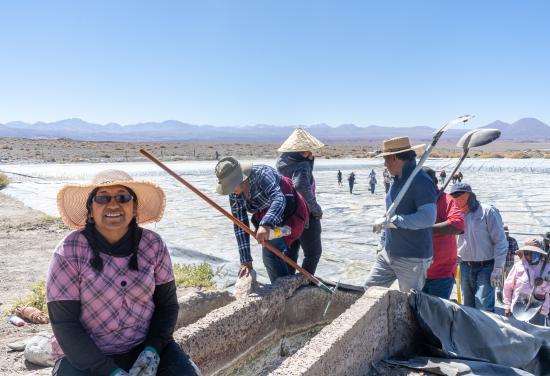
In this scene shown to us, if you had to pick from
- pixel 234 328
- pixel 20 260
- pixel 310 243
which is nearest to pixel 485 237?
pixel 310 243

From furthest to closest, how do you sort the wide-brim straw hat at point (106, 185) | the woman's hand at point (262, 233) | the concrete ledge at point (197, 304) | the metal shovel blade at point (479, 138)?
the metal shovel blade at point (479, 138) → the concrete ledge at point (197, 304) → the woman's hand at point (262, 233) → the wide-brim straw hat at point (106, 185)

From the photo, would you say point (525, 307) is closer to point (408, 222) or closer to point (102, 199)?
point (408, 222)

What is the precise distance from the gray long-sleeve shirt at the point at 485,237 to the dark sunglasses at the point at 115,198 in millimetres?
3243

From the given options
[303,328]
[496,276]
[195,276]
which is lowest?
[195,276]

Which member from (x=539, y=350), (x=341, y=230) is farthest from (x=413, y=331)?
(x=341, y=230)

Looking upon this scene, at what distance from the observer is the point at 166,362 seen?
2316 mm

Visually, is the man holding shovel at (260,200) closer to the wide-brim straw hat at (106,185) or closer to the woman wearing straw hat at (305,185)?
the woman wearing straw hat at (305,185)

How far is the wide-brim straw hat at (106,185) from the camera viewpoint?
2.28 metres

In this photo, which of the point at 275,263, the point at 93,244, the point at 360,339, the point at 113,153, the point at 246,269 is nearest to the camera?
the point at 93,244

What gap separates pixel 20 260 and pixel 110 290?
254 inches

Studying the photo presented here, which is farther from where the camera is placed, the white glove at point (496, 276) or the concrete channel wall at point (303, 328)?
the white glove at point (496, 276)

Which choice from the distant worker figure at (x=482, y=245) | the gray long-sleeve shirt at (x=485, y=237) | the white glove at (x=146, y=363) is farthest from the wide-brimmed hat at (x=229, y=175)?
the gray long-sleeve shirt at (x=485, y=237)

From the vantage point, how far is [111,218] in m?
2.22

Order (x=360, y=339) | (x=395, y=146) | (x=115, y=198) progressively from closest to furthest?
(x=115, y=198), (x=360, y=339), (x=395, y=146)
